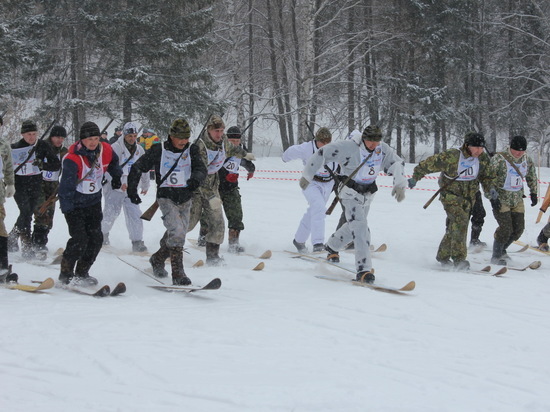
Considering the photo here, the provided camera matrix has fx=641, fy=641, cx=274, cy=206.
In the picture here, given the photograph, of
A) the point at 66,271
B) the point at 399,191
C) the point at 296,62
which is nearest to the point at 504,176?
the point at 399,191

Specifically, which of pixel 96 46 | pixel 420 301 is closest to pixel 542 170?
pixel 96 46

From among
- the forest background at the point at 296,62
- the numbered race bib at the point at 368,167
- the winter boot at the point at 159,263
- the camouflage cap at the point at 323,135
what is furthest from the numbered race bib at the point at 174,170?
the forest background at the point at 296,62

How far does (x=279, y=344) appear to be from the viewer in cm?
470

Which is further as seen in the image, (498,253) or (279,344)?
(498,253)

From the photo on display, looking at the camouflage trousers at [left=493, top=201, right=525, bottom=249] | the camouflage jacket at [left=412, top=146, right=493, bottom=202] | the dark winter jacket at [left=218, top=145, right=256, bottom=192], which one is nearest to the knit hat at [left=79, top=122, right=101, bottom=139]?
the dark winter jacket at [left=218, top=145, right=256, bottom=192]

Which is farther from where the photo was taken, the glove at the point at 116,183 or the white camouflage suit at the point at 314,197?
the white camouflage suit at the point at 314,197

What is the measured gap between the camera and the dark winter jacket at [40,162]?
8297 millimetres

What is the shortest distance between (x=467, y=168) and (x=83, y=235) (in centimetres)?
478

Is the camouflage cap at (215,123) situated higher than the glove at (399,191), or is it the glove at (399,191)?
the camouflage cap at (215,123)

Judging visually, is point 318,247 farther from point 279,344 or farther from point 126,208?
point 279,344

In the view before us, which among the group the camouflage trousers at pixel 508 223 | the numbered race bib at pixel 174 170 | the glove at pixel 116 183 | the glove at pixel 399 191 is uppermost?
the numbered race bib at pixel 174 170

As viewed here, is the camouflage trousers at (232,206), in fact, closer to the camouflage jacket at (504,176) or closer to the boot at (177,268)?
the boot at (177,268)

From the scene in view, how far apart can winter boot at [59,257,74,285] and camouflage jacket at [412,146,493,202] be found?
14.1 feet

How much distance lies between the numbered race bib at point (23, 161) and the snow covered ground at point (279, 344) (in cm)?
148
